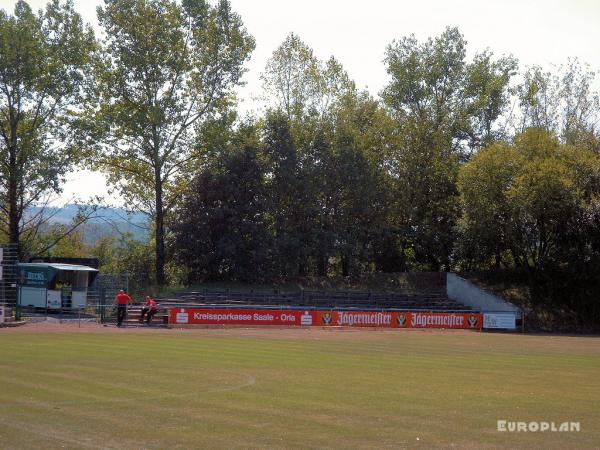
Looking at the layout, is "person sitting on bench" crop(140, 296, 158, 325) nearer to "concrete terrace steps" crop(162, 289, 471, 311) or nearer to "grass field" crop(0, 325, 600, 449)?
"concrete terrace steps" crop(162, 289, 471, 311)

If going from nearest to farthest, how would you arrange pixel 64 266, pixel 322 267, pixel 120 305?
pixel 120 305 → pixel 64 266 → pixel 322 267

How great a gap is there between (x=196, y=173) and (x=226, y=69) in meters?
8.22

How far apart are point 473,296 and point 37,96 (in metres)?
35.4

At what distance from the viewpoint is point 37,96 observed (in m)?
56.8

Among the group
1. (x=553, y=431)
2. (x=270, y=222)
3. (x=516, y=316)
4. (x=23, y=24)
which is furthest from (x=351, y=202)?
(x=553, y=431)

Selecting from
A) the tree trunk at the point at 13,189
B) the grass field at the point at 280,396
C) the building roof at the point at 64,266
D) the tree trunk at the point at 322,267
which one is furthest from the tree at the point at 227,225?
the grass field at the point at 280,396

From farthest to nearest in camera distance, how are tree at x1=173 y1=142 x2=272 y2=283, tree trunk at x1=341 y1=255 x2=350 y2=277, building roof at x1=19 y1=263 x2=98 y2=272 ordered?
tree trunk at x1=341 y1=255 x2=350 y2=277 → tree at x1=173 y1=142 x2=272 y2=283 → building roof at x1=19 y1=263 x2=98 y2=272

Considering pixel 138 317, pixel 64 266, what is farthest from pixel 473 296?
→ pixel 64 266

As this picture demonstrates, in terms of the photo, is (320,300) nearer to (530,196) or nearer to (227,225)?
(227,225)

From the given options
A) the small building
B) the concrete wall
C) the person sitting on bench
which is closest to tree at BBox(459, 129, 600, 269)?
the concrete wall

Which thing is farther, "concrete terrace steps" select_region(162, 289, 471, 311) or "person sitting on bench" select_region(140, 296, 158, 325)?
"concrete terrace steps" select_region(162, 289, 471, 311)

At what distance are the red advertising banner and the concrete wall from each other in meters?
5.71

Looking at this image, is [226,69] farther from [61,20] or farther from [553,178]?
[553,178]

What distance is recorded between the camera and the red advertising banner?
143 feet
